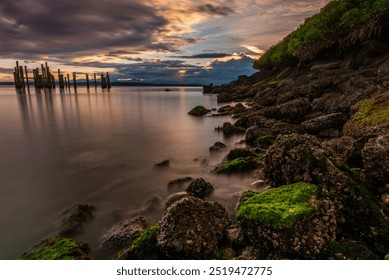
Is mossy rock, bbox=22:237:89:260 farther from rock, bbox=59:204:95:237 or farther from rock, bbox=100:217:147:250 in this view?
rock, bbox=59:204:95:237

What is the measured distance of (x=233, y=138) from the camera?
1260cm

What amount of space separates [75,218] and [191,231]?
9.81 ft

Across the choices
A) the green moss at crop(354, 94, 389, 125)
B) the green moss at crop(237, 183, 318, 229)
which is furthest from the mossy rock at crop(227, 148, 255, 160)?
the green moss at crop(237, 183, 318, 229)

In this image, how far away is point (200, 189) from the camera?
6.26 m

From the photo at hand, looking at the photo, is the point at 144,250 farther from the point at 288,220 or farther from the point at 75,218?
the point at 75,218

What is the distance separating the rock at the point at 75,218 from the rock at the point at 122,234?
0.71 metres

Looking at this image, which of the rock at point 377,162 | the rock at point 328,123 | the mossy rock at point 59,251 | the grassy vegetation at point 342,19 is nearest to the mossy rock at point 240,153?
the rock at point 328,123

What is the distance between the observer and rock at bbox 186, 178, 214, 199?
6.19 meters

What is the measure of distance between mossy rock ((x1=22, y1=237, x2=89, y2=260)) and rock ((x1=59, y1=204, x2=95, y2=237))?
0.57m

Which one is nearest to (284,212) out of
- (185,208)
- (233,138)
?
(185,208)

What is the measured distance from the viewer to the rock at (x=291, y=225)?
3.25 metres
